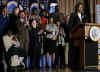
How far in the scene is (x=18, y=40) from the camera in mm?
6195

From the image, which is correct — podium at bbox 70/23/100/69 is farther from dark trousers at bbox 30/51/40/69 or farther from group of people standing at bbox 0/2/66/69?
dark trousers at bbox 30/51/40/69

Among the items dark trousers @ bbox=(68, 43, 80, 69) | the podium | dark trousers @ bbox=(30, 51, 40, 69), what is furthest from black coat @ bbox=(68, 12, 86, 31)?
dark trousers @ bbox=(30, 51, 40, 69)

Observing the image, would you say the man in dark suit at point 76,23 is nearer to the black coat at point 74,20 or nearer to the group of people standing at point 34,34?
the black coat at point 74,20

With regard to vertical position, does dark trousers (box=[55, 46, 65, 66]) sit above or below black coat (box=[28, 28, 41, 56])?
below

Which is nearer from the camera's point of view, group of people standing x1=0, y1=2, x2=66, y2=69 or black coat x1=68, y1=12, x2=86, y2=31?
group of people standing x1=0, y1=2, x2=66, y2=69

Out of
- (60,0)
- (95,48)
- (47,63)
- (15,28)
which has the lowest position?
(47,63)

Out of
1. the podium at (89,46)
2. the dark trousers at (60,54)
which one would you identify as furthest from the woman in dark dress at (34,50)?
the podium at (89,46)

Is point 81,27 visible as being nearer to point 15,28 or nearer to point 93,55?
point 93,55

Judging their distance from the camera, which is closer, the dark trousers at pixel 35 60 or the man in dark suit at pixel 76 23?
the man in dark suit at pixel 76 23

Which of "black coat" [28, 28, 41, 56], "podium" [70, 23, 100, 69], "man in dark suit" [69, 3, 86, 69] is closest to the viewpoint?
"podium" [70, 23, 100, 69]

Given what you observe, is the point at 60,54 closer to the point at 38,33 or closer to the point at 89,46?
the point at 38,33

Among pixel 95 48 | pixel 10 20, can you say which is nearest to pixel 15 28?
pixel 10 20

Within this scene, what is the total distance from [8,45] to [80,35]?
157cm

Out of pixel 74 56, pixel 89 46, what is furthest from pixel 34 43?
pixel 89 46
